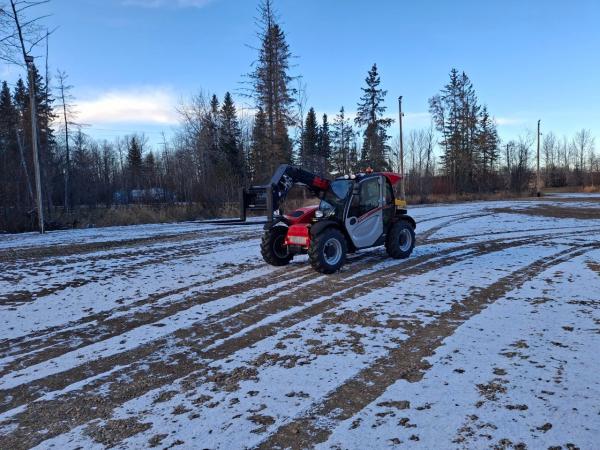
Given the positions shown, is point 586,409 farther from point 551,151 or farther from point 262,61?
point 551,151

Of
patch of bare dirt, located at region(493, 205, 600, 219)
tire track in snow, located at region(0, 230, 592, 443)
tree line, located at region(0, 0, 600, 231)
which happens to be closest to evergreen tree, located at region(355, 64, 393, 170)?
tree line, located at region(0, 0, 600, 231)

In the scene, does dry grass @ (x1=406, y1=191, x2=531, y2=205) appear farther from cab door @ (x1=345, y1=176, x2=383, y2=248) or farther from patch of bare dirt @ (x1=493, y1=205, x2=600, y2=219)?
cab door @ (x1=345, y1=176, x2=383, y2=248)

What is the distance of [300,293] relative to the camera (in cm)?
726

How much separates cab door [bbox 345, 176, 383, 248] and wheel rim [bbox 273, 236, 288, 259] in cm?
152

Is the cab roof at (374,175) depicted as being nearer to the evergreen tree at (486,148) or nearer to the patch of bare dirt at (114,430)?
the patch of bare dirt at (114,430)

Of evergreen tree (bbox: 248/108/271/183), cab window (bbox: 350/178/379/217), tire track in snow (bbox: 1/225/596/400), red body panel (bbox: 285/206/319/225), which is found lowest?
tire track in snow (bbox: 1/225/596/400)

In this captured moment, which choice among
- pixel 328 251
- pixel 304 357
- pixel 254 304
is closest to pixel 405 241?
pixel 328 251

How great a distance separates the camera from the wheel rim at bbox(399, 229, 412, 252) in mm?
10414

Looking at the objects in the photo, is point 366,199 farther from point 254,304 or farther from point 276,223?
point 254,304

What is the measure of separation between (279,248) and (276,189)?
145 centimetres

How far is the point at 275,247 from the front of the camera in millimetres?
9594

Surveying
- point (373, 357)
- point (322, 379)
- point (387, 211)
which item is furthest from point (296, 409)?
point (387, 211)

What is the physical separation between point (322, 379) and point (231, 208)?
24414 mm

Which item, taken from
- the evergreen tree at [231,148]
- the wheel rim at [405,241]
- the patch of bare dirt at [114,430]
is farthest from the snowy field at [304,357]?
the evergreen tree at [231,148]
